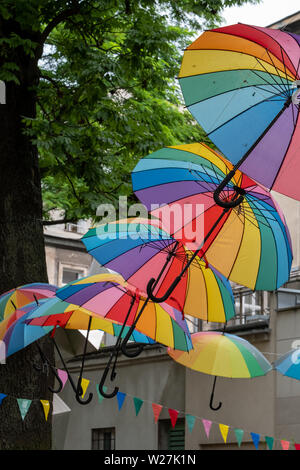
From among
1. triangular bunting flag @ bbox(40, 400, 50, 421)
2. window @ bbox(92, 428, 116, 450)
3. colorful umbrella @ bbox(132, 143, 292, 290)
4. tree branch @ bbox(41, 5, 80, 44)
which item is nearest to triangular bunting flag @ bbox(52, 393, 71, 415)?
triangular bunting flag @ bbox(40, 400, 50, 421)

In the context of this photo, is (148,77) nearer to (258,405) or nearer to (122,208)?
(122,208)

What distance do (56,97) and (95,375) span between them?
12260 mm

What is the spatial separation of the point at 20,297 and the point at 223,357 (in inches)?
132

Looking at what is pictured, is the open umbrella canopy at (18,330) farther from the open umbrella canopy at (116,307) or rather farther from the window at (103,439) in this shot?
the window at (103,439)

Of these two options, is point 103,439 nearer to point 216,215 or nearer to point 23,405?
point 23,405

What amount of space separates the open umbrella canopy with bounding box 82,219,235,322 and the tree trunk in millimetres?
2857

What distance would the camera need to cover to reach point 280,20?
2745 cm

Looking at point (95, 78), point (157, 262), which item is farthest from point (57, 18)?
point (157, 262)

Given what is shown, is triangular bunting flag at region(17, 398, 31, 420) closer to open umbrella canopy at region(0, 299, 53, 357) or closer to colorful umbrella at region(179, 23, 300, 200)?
open umbrella canopy at region(0, 299, 53, 357)

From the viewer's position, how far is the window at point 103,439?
23.3m

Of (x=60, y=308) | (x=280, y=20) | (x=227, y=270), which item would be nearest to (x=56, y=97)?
(x=60, y=308)

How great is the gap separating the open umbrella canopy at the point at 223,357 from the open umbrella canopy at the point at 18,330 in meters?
2.35

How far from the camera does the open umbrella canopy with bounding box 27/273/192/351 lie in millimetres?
9445

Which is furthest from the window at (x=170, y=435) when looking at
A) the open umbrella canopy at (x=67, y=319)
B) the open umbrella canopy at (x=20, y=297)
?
the open umbrella canopy at (x=20, y=297)
